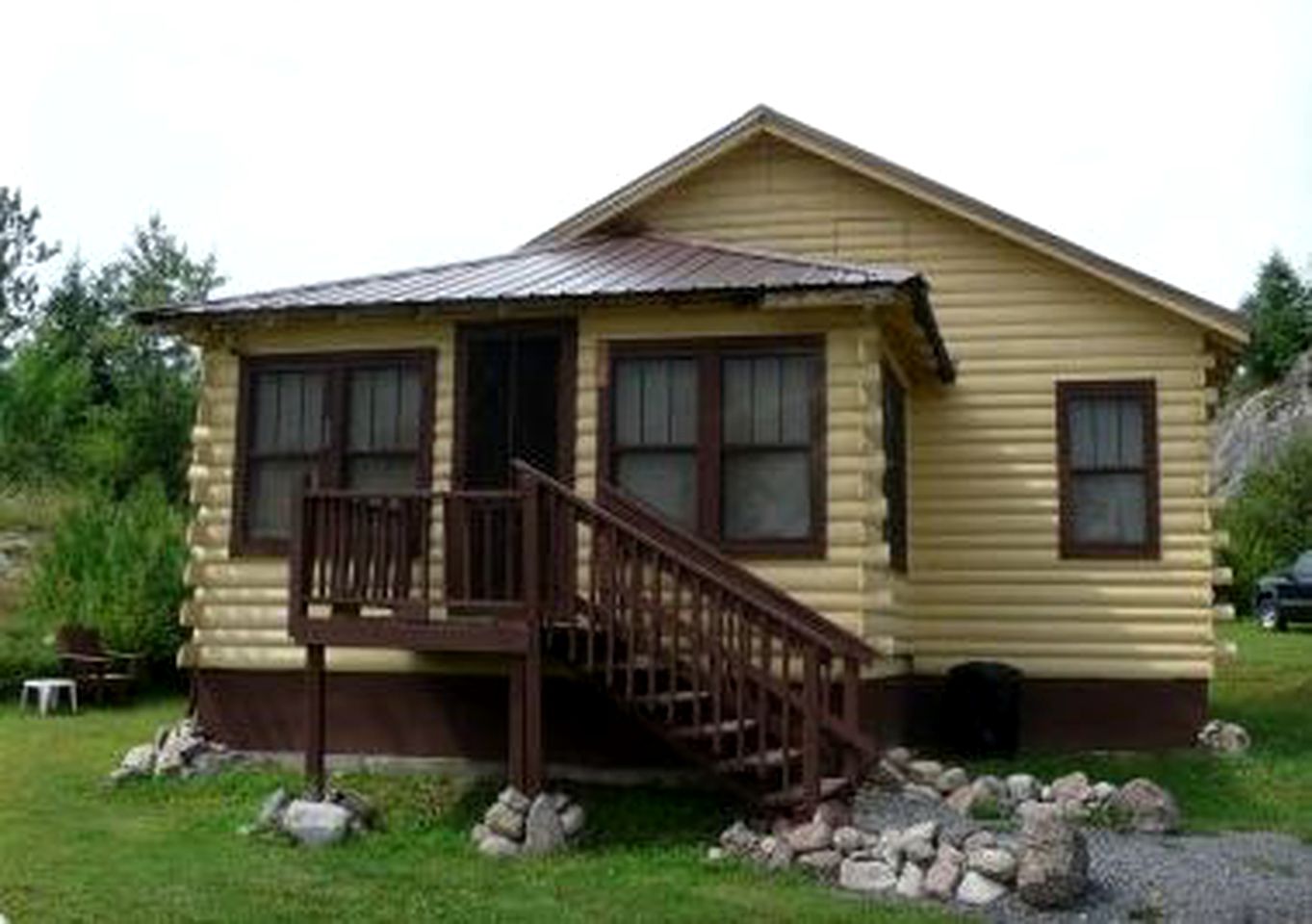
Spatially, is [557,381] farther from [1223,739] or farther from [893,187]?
[1223,739]

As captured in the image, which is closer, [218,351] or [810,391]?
[810,391]

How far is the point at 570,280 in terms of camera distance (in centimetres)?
1416

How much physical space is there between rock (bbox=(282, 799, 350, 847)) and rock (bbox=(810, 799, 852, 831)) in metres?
3.36

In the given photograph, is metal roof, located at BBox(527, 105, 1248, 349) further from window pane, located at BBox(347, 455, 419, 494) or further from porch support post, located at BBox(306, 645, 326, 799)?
porch support post, located at BBox(306, 645, 326, 799)

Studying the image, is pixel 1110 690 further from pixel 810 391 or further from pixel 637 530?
pixel 637 530

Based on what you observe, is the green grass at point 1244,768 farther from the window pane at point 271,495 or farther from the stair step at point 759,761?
the window pane at point 271,495

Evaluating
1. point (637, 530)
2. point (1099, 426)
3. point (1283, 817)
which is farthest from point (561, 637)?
point (1099, 426)

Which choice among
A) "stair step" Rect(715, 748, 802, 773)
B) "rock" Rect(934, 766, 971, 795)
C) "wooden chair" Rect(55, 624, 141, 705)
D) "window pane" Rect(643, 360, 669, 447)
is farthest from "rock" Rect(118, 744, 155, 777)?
"rock" Rect(934, 766, 971, 795)

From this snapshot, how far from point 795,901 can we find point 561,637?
122 inches

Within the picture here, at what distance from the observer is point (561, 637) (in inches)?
478

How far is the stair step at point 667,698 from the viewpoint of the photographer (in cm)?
1171

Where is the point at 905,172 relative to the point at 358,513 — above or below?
above

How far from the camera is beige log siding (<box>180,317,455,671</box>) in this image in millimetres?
14125

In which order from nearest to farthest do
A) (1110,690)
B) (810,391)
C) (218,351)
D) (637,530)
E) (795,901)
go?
(795,901) → (637,530) → (810,391) → (218,351) → (1110,690)
